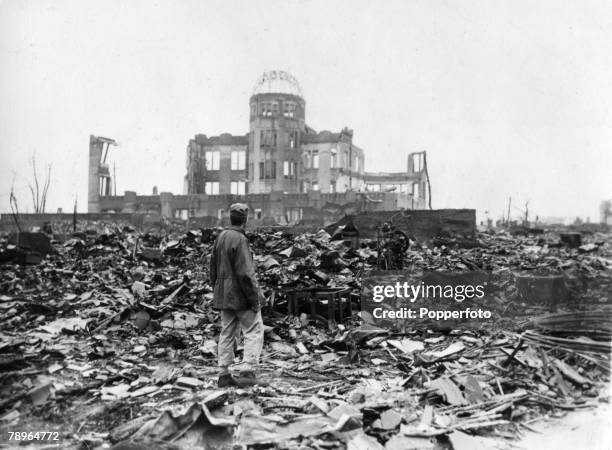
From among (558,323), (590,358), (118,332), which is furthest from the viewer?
(118,332)

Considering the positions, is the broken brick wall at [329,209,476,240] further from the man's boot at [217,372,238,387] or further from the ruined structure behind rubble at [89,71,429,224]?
the ruined structure behind rubble at [89,71,429,224]

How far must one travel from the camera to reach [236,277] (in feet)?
16.7

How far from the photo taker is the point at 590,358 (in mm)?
4691

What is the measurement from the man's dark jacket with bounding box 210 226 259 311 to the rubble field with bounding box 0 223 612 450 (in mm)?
700

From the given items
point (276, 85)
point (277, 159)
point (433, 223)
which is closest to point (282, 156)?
point (277, 159)

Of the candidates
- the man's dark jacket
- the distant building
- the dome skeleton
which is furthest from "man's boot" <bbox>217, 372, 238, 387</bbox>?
the dome skeleton

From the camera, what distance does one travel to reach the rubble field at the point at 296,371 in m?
3.80

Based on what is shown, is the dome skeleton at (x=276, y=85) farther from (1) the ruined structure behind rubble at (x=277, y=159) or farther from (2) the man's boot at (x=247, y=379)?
(2) the man's boot at (x=247, y=379)

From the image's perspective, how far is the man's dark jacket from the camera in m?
5.05

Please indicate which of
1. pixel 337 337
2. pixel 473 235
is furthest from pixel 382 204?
pixel 337 337

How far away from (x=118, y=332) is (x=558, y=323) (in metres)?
5.76

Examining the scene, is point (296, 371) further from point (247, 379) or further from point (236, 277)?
point (236, 277)

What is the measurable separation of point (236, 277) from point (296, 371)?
4.24 ft

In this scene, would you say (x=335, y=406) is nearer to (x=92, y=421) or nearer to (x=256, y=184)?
(x=92, y=421)
